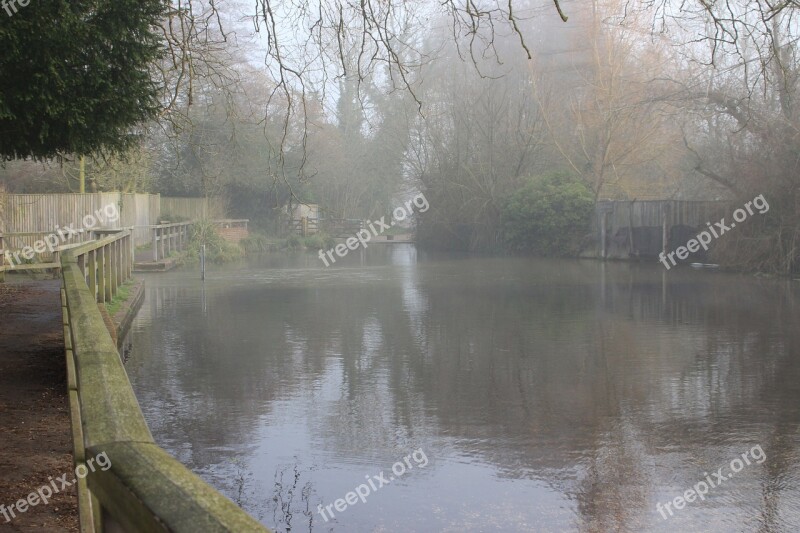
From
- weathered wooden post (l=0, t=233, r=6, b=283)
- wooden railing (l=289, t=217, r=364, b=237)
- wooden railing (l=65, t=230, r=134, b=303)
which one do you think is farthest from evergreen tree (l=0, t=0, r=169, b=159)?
wooden railing (l=289, t=217, r=364, b=237)

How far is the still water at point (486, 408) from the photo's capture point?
248 inches

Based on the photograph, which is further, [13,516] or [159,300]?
[159,300]

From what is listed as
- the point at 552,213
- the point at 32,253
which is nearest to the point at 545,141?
the point at 552,213

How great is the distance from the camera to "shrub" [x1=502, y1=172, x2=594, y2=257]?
34.8 metres

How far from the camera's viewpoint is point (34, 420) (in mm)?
6816

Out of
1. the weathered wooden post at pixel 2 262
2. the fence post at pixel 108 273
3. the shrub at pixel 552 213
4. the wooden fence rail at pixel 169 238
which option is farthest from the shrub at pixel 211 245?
the fence post at pixel 108 273

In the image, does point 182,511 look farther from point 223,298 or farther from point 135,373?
point 223,298

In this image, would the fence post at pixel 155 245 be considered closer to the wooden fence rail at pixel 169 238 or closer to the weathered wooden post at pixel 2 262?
the wooden fence rail at pixel 169 238

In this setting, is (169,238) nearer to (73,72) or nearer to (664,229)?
(664,229)

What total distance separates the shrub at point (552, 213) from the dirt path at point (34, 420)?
2514cm

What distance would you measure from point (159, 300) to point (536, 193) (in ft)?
64.0

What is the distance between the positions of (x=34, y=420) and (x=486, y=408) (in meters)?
4.32

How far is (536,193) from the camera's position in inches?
1405

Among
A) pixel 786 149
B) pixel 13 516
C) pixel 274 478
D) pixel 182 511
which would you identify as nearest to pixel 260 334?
pixel 274 478
